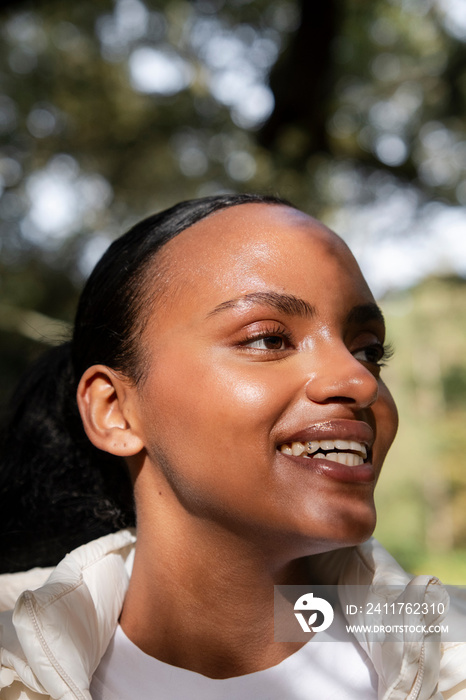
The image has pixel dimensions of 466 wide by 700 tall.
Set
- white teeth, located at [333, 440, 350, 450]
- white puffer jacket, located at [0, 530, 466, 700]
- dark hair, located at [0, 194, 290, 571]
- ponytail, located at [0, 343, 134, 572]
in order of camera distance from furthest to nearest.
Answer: ponytail, located at [0, 343, 134, 572], dark hair, located at [0, 194, 290, 571], white teeth, located at [333, 440, 350, 450], white puffer jacket, located at [0, 530, 466, 700]

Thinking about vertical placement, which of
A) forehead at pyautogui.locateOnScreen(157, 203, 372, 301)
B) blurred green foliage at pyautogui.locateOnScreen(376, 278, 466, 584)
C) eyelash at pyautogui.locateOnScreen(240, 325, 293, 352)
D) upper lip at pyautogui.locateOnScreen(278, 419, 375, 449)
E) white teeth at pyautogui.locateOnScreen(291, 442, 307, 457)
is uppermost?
forehead at pyautogui.locateOnScreen(157, 203, 372, 301)

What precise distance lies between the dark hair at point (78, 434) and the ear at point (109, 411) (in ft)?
0.17

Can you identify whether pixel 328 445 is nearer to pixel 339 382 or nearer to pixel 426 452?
pixel 339 382

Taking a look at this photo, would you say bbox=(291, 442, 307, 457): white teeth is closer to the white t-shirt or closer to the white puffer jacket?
the white puffer jacket

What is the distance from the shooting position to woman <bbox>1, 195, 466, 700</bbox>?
1.41 m

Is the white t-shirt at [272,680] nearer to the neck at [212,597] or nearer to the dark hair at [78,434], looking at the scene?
the neck at [212,597]

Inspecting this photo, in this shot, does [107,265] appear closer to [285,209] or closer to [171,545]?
[285,209]

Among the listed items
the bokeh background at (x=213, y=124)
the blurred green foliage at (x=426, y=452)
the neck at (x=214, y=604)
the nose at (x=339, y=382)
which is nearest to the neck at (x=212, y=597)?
the neck at (x=214, y=604)

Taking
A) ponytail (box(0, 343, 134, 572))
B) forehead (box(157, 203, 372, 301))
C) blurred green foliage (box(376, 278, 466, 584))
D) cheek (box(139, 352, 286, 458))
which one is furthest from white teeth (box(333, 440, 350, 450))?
blurred green foliage (box(376, 278, 466, 584))

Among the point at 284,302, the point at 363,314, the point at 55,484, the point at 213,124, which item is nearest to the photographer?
the point at 284,302

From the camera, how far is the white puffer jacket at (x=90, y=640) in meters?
1.33

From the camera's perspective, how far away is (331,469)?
56.1 inches

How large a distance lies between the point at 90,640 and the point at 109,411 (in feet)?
1.85

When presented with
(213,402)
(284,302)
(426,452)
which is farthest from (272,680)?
(426,452)
